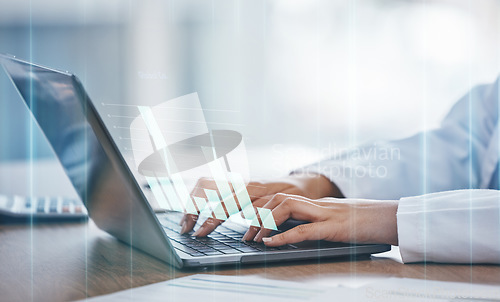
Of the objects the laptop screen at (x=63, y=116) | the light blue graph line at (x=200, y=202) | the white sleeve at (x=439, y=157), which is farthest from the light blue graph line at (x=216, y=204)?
the white sleeve at (x=439, y=157)

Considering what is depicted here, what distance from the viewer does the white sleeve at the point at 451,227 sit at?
0.42 metres

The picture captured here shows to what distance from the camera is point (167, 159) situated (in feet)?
1.65

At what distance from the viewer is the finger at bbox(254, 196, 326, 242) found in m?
0.48

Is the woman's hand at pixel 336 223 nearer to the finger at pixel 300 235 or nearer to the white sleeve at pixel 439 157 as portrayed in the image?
the finger at pixel 300 235

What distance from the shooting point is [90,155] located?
456 mm

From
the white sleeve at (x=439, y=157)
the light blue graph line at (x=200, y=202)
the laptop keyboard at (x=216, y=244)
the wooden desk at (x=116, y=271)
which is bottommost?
the wooden desk at (x=116, y=271)

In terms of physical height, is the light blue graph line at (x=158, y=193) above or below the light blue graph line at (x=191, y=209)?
above

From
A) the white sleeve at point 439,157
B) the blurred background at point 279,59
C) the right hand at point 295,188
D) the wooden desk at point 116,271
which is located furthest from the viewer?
the blurred background at point 279,59

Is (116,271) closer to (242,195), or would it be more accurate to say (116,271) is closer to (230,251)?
(230,251)

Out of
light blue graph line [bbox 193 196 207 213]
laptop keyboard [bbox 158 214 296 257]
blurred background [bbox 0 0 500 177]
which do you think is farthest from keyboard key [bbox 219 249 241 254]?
blurred background [bbox 0 0 500 177]

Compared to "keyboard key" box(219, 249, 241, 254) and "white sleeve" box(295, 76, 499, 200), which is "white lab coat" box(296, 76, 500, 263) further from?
"keyboard key" box(219, 249, 241, 254)

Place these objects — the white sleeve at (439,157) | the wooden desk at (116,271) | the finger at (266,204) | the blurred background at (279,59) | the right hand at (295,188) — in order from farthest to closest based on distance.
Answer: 1. the blurred background at (279,59)
2. the white sleeve at (439,157)
3. the right hand at (295,188)
4. the finger at (266,204)
5. the wooden desk at (116,271)
